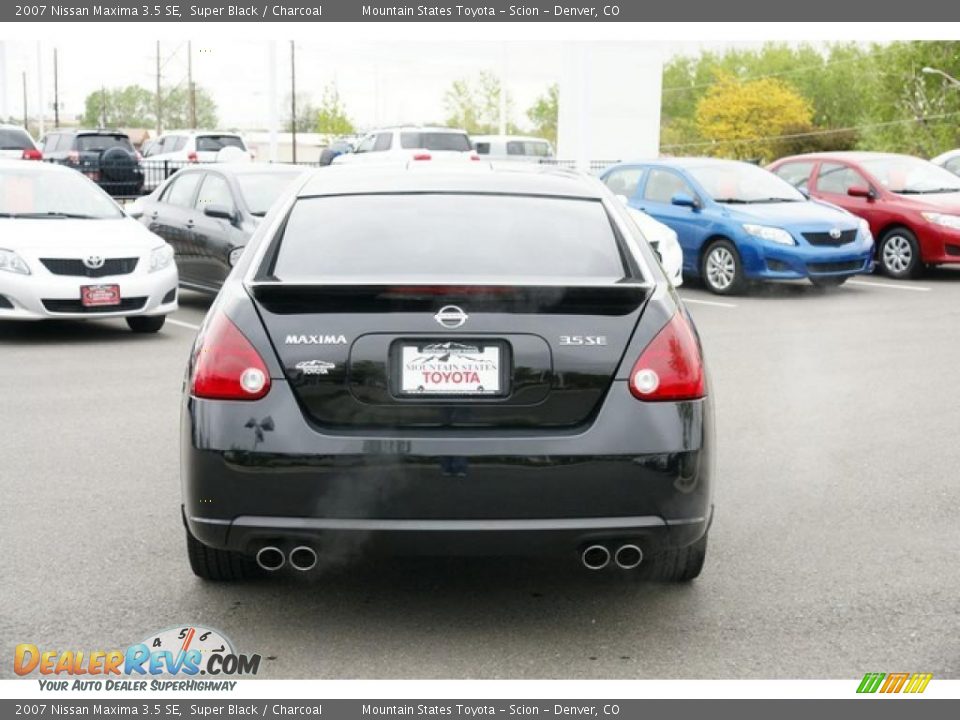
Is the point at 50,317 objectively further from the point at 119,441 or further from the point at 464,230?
the point at 464,230

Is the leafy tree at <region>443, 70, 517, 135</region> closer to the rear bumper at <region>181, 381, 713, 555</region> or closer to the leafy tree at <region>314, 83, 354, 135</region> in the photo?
the leafy tree at <region>314, 83, 354, 135</region>

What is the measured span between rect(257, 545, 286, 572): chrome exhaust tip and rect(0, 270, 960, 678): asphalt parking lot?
0.27 metres

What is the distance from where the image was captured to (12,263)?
39.0 feet

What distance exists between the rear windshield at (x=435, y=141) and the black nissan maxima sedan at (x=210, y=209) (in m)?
18.7

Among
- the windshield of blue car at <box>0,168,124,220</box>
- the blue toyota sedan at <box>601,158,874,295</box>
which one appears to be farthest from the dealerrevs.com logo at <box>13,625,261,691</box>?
the blue toyota sedan at <box>601,158,874,295</box>

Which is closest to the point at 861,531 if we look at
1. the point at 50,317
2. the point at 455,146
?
the point at 50,317

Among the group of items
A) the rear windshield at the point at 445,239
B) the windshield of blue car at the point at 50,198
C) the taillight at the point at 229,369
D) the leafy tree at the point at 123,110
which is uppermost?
the rear windshield at the point at 445,239

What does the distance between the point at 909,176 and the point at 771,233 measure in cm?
376

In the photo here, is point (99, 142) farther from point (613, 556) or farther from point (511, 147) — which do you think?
point (613, 556)

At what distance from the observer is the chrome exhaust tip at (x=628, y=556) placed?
4348mm

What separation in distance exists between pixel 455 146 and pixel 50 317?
76.0ft

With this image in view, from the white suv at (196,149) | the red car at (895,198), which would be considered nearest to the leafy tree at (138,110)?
the white suv at (196,149)

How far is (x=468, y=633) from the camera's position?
180 inches

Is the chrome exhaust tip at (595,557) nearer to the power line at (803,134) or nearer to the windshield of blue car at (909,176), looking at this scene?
the windshield of blue car at (909,176)
